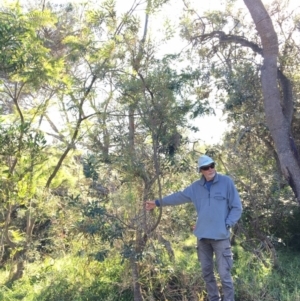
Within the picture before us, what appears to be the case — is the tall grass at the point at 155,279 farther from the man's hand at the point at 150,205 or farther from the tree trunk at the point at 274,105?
the tree trunk at the point at 274,105

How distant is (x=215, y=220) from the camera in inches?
169

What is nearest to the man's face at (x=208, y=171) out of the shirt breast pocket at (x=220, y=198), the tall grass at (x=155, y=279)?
the shirt breast pocket at (x=220, y=198)

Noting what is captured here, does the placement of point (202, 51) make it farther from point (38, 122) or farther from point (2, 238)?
point (2, 238)

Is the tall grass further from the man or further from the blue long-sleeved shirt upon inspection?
the blue long-sleeved shirt

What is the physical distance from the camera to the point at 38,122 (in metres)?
7.64

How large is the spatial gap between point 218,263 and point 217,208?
58cm

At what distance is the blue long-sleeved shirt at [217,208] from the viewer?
429 cm

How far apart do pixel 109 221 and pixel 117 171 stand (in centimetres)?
65

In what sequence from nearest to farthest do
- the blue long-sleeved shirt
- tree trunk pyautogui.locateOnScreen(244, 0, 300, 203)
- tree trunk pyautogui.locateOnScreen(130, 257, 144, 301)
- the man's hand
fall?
the blue long-sleeved shirt
the man's hand
tree trunk pyautogui.locateOnScreen(130, 257, 144, 301)
tree trunk pyautogui.locateOnScreen(244, 0, 300, 203)

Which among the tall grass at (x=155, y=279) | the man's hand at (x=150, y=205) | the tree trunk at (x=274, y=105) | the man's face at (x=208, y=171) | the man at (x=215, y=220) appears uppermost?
the tree trunk at (x=274, y=105)

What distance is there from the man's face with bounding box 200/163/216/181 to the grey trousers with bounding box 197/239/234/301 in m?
0.66

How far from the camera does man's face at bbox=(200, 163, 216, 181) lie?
4.36 m

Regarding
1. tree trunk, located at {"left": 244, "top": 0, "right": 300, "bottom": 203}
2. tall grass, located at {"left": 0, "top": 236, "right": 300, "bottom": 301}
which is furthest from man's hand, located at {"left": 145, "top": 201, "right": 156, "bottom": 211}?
tree trunk, located at {"left": 244, "top": 0, "right": 300, "bottom": 203}

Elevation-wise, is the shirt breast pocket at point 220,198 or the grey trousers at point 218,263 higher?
the shirt breast pocket at point 220,198
